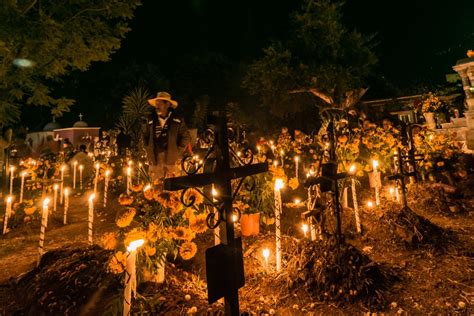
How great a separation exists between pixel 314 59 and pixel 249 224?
1506 centimetres

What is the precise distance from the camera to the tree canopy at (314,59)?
1591 cm

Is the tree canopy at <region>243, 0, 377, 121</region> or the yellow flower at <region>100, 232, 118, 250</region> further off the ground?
the tree canopy at <region>243, 0, 377, 121</region>

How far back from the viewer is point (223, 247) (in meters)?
2.03

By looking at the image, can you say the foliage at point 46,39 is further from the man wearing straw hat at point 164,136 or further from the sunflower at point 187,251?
the sunflower at point 187,251

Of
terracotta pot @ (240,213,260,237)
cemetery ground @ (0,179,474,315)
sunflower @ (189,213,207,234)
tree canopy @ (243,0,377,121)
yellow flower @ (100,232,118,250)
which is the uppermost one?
tree canopy @ (243,0,377,121)

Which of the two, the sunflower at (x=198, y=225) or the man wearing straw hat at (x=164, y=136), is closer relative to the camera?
the sunflower at (x=198, y=225)

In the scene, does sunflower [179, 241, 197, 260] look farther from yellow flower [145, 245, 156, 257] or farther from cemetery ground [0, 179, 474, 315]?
cemetery ground [0, 179, 474, 315]

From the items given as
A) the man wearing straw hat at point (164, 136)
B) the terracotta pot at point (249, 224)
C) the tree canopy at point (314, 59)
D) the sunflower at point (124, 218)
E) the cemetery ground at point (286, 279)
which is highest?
the tree canopy at point (314, 59)

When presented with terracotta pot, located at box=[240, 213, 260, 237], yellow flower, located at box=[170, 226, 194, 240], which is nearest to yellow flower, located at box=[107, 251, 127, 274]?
yellow flower, located at box=[170, 226, 194, 240]

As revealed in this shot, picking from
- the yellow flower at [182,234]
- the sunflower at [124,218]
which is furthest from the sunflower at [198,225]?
the sunflower at [124,218]

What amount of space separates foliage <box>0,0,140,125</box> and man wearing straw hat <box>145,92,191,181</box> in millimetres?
4708

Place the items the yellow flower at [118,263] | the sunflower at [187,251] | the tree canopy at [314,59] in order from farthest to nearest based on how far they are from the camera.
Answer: the tree canopy at [314,59], the sunflower at [187,251], the yellow flower at [118,263]

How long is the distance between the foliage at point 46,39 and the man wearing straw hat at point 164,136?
15.4ft

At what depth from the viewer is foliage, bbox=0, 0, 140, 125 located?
276 inches
